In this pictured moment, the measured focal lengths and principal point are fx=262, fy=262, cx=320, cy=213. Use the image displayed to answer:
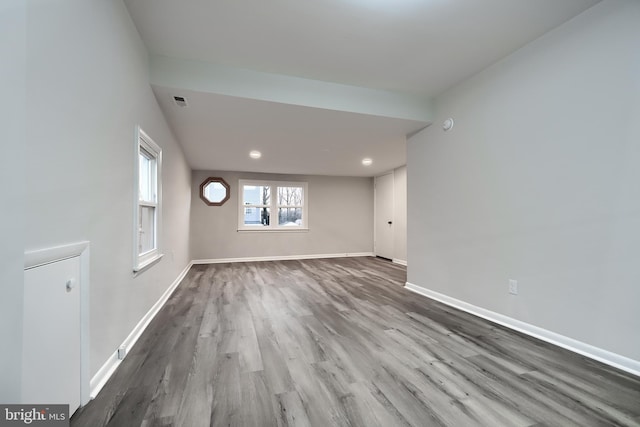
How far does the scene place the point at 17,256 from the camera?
73 cm

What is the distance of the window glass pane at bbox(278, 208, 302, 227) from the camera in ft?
21.9

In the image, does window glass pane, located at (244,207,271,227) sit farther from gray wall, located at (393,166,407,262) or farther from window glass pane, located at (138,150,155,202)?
window glass pane, located at (138,150,155,202)

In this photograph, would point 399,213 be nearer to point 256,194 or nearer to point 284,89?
point 256,194

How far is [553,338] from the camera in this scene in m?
2.11

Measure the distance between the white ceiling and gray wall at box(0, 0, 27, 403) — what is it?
1.41 m

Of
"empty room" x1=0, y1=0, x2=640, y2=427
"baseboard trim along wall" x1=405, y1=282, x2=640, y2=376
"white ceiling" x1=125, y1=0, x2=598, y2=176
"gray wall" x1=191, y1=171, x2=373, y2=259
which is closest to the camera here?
"empty room" x1=0, y1=0, x2=640, y2=427

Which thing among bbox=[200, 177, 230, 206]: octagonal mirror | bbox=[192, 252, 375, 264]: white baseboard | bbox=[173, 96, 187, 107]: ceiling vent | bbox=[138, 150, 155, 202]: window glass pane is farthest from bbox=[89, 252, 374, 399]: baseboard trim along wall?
bbox=[200, 177, 230, 206]: octagonal mirror

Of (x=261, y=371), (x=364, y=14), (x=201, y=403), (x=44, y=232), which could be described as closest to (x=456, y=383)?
(x=261, y=371)

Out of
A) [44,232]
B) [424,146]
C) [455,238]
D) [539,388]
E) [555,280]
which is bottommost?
[539,388]

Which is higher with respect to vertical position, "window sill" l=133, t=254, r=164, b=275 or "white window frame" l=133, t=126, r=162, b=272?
"white window frame" l=133, t=126, r=162, b=272

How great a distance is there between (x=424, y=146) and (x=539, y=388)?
8.92 feet

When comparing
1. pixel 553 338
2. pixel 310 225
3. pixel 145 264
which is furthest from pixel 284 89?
pixel 310 225

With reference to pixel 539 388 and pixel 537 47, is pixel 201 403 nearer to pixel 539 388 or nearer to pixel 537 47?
pixel 539 388

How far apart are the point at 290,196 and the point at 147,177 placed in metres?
4.21
